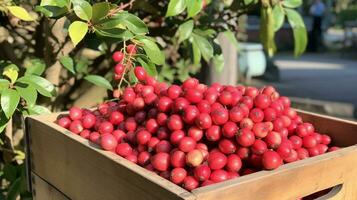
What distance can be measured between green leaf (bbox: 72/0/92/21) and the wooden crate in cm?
30

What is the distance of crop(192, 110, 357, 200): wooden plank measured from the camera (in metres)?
1.00

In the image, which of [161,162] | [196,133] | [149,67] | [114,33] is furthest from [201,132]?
[149,67]

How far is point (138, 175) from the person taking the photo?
1.06 m

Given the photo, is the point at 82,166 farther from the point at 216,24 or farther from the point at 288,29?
the point at 288,29

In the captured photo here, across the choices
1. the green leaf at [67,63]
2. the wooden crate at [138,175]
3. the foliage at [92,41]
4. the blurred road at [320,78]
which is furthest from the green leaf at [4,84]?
the blurred road at [320,78]

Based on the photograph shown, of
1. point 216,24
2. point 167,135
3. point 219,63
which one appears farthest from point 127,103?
point 216,24

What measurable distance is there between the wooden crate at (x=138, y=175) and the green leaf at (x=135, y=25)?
1.11ft

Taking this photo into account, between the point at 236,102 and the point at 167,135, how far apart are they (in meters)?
0.18

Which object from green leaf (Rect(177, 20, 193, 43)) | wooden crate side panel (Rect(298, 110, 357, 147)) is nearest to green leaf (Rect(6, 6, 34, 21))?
green leaf (Rect(177, 20, 193, 43))

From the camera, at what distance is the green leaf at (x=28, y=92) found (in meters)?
1.37

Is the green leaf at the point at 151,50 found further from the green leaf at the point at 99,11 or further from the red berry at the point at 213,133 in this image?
the red berry at the point at 213,133

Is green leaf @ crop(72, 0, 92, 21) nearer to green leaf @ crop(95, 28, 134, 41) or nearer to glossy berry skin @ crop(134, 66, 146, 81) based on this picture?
green leaf @ crop(95, 28, 134, 41)

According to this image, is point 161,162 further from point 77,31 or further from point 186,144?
point 77,31

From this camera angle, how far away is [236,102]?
4.09ft
